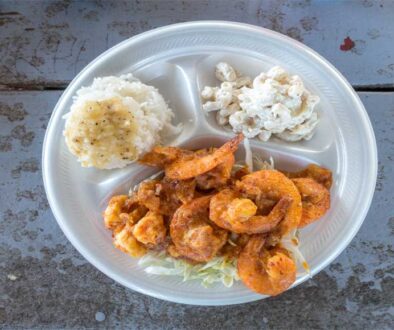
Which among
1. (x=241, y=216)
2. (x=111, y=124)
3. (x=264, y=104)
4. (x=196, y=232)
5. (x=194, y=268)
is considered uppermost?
(x=264, y=104)

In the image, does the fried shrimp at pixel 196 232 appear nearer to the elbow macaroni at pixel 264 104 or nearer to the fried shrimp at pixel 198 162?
the fried shrimp at pixel 198 162

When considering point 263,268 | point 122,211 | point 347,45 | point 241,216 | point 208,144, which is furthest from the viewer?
point 347,45

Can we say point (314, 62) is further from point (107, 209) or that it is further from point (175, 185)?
point (107, 209)

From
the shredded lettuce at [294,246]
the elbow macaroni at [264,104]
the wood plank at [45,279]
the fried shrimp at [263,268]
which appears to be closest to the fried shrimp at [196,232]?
the fried shrimp at [263,268]

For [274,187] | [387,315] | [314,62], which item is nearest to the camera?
[274,187]

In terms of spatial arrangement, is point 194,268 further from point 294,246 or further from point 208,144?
point 208,144

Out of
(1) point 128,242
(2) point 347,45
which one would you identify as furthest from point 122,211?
(2) point 347,45

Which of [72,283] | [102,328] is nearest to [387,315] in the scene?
[102,328]
